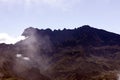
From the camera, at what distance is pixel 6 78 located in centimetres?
18588

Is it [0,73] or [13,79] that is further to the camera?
[0,73]

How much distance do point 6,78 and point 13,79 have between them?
23.8ft

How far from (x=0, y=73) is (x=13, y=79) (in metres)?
18.9

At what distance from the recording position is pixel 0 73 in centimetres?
19612

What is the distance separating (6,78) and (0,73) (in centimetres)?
1183

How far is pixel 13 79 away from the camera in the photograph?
593 ft
